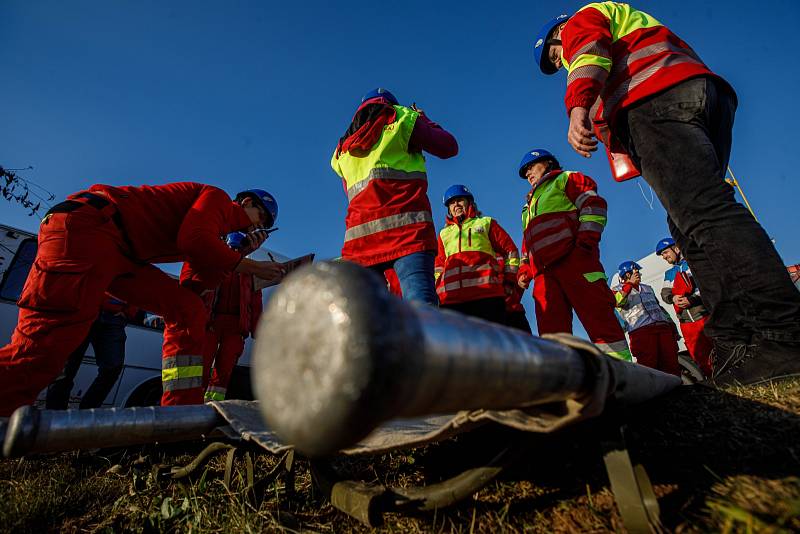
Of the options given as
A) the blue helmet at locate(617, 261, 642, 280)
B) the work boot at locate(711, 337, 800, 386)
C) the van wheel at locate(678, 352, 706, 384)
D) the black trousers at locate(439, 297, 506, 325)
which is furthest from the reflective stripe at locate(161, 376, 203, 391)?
the blue helmet at locate(617, 261, 642, 280)

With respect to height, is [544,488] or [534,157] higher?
[534,157]

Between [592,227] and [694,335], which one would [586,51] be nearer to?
[592,227]

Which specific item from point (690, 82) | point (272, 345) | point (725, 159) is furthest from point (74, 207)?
point (725, 159)

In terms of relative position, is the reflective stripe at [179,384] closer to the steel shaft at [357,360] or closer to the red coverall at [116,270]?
the red coverall at [116,270]

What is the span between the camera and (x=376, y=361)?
0.41 metres

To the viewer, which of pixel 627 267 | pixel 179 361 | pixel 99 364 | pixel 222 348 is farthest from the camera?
pixel 627 267

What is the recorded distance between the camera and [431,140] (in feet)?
9.32

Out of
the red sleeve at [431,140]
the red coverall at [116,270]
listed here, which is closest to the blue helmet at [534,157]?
the red sleeve at [431,140]

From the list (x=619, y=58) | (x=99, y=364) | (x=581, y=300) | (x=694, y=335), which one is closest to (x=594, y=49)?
(x=619, y=58)

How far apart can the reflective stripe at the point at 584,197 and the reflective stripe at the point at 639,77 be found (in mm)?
1706

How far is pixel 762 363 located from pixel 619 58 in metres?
1.56

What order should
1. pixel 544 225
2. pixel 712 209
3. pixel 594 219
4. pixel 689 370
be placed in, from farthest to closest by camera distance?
1. pixel 689 370
2. pixel 544 225
3. pixel 594 219
4. pixel 712 209

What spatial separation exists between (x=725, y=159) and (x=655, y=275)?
1004 centimetres

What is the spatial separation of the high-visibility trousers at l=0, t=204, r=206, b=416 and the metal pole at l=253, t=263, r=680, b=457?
2.16 metres
